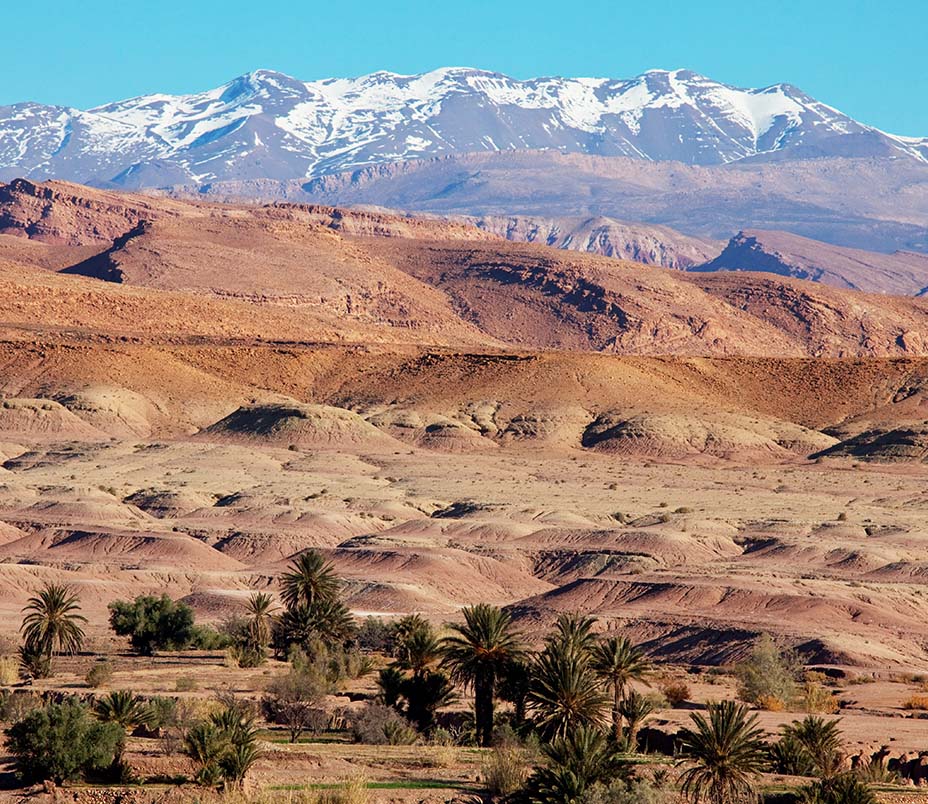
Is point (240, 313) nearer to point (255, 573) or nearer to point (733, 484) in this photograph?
point (733, 484)

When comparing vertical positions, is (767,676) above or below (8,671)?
above

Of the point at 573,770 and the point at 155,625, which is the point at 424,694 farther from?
the point at 155,625

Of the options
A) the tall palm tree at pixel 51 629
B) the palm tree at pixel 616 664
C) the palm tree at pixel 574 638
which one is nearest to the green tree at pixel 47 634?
the tall palm tree at pixel 51 629

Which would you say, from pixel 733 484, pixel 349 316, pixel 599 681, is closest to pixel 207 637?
pixel 599 681

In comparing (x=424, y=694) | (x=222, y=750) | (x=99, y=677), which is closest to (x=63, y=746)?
(x=222, y=750)

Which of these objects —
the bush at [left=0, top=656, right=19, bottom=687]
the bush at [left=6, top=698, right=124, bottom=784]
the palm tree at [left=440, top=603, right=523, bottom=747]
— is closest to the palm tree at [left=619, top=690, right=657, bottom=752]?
the palm tree at [left=440, top=603, right=523, bottom=747]

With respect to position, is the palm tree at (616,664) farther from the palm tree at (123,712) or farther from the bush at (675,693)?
the palm tree at (123,712)
